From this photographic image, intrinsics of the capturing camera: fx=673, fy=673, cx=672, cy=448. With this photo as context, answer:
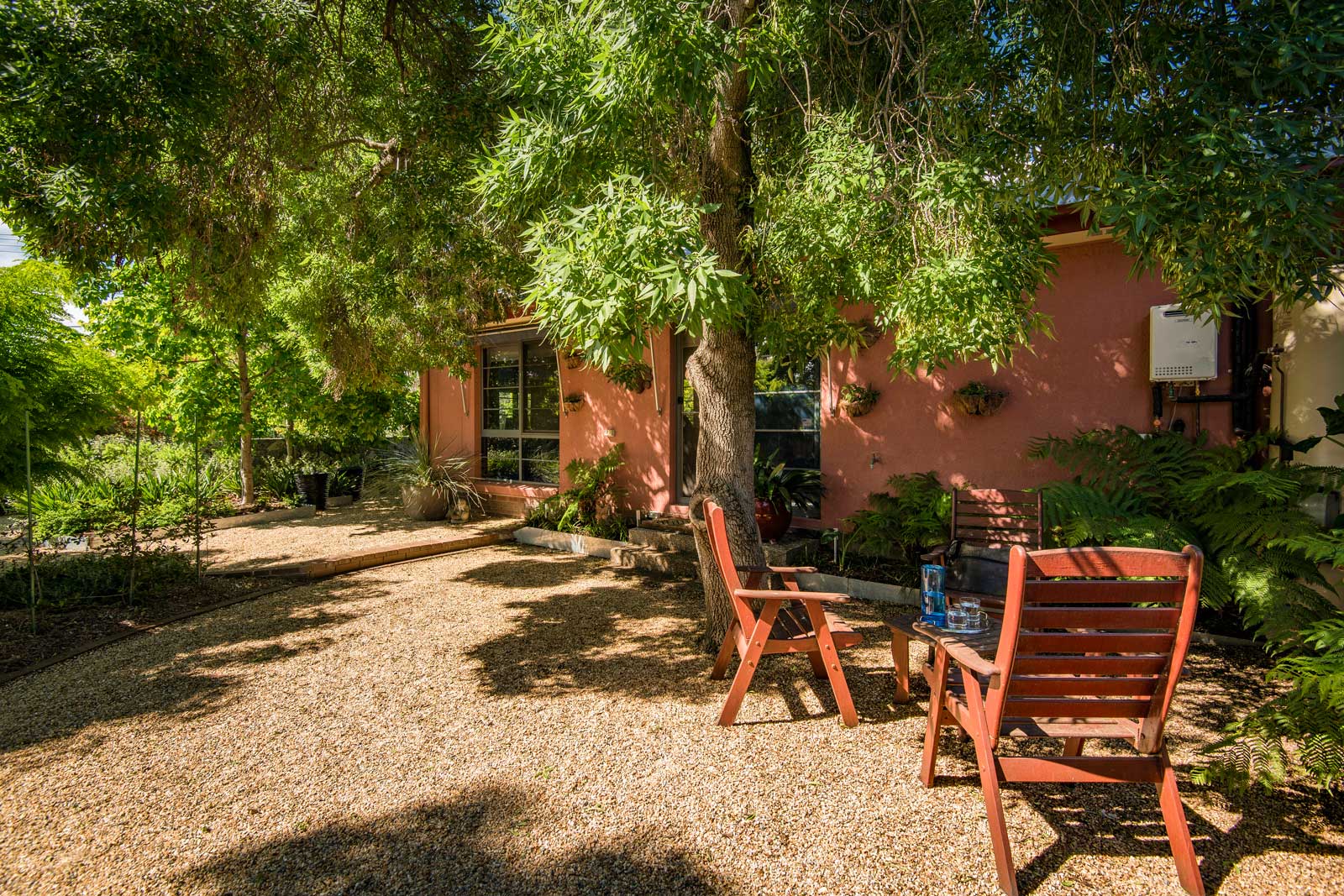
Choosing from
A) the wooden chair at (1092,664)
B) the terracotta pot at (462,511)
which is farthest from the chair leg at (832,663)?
the terracotta pot at (462,511)

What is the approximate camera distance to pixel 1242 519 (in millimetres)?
4102

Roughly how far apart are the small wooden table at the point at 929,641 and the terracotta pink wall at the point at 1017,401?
88.2 inches

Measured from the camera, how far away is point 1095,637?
2.10 metres

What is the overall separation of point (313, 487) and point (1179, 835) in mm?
11875

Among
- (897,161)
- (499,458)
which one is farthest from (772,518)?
(499,458)

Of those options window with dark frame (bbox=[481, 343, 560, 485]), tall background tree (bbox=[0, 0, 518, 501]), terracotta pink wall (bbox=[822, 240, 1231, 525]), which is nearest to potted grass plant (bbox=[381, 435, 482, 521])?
window with dark frame (bbox=[481, 343, 560, 485])

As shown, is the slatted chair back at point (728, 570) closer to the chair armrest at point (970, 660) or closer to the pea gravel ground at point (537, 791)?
the pea gravel ground at point (537, 791)

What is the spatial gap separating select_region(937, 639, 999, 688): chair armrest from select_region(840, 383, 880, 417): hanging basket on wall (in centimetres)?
410

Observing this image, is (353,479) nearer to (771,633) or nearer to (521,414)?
(521,414)

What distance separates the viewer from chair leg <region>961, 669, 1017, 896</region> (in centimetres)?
208

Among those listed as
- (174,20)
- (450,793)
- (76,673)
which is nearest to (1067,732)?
(450,793)

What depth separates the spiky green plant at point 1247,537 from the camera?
8.13ft

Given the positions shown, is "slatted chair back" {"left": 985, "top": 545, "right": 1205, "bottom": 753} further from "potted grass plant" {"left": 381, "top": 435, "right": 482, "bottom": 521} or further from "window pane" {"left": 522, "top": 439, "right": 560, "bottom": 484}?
"potted grass plant" {"left": 381, "top": 435, "right": 482, "bottom": 521}

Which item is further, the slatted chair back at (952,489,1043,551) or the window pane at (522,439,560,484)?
the window pane at (522,439,560,484)
